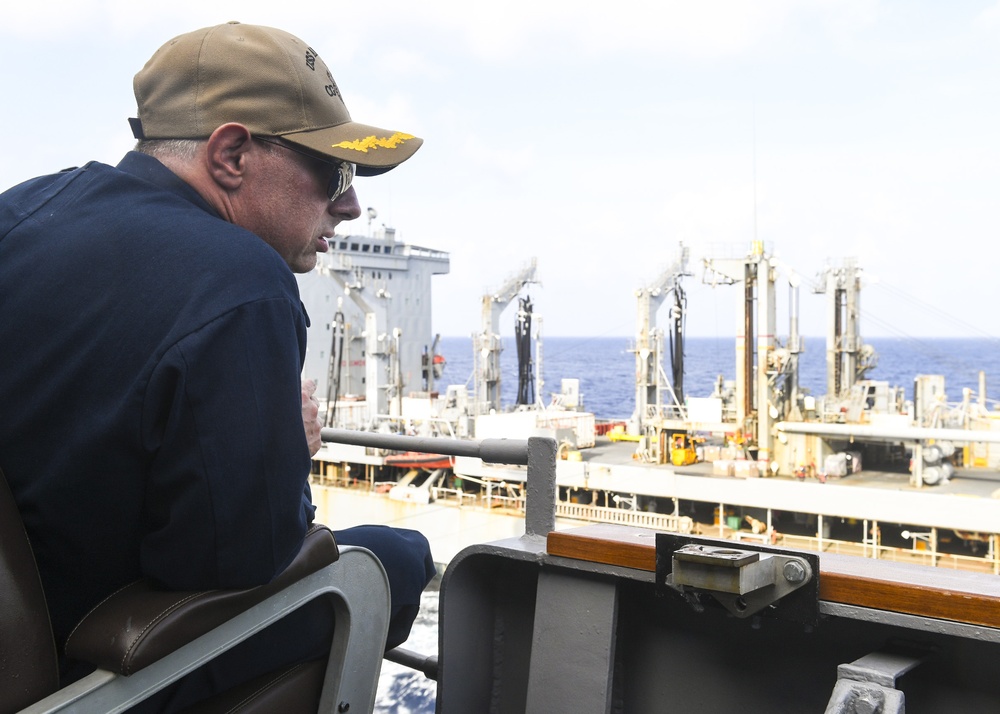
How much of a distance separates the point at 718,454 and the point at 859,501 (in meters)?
5.04

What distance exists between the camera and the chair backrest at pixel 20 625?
0.96 metres

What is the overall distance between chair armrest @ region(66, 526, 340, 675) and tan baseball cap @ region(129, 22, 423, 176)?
648mm

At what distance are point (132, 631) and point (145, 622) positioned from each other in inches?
0.6

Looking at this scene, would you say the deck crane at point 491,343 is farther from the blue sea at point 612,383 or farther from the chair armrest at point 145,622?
the chair armrest at point 145,622

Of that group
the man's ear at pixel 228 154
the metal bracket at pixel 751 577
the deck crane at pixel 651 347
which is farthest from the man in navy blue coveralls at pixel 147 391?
the deck crane at pixel 651 347

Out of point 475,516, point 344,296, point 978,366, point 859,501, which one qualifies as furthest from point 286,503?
point 978,366

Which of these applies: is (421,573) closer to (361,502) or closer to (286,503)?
(286,503)

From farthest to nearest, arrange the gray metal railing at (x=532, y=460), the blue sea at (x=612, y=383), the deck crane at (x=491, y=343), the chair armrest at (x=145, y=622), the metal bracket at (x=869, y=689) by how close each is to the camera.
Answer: the deck crane at (x=491, y=343)
the blue sea at (x=612, y=383)
the gray metal railing at (x=532, y=460)
the metal bracket at (x=869, y=689)
the chair armrest at (x=145, y=622)

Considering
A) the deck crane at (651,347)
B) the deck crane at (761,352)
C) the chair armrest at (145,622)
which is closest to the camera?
the chair armrest at (145,622)

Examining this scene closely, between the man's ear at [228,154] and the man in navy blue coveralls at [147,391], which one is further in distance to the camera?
the man's ear at [228,154]

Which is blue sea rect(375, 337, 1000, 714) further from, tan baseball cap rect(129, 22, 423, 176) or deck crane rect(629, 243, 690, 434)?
tan baseball cap rect(129, 22, 423, 176)

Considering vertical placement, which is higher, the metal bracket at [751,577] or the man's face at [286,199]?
the man's face at [286,199]

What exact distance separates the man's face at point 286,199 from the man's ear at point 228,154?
0.06ft

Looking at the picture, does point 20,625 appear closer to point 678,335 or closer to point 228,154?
point 228,154
